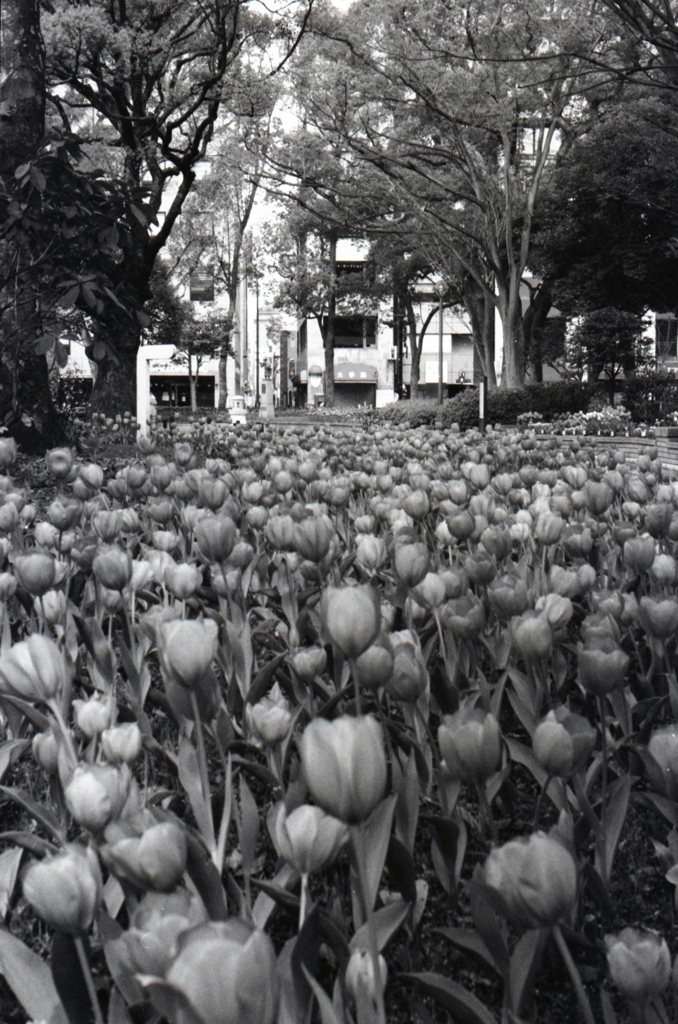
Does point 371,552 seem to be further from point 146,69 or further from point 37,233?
point 146,69

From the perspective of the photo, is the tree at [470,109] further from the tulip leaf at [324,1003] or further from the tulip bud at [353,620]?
the tulip leaf at [324,1003]

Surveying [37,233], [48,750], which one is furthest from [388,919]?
[37,233]

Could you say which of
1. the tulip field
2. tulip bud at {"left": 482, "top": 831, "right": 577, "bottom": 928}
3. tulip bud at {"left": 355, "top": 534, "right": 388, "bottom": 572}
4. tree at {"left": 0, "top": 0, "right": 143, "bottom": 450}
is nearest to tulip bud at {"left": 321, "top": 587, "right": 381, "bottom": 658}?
the tulip field

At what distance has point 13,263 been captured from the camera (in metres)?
6.39

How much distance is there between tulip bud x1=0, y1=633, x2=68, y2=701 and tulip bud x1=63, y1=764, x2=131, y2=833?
29 cm

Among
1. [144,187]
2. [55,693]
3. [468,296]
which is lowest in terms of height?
[55,693]

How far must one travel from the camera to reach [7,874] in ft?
4.61

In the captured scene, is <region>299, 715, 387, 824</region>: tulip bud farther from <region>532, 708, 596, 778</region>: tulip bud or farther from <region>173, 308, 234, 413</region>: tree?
<region>173, 308, 234, 413</region>: tree

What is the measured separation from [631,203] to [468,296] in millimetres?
5207

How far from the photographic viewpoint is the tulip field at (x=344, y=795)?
0.80 meters

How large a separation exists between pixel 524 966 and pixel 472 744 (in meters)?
0.22

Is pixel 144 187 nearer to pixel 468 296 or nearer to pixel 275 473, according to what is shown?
pixel 275 473

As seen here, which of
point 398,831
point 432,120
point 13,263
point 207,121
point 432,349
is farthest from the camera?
point 432,349

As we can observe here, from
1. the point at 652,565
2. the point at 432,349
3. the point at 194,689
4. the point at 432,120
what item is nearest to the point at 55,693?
the point at 194,689
